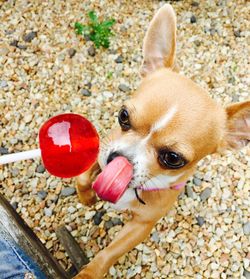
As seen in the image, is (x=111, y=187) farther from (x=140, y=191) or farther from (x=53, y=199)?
(x=53, y=199)

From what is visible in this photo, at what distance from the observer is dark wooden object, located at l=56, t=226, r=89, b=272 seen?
2.67 meters

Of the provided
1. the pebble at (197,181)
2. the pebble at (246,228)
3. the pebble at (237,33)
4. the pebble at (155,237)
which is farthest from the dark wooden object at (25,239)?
the pebble at (237,33)

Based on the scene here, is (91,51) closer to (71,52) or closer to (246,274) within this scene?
(71,52)

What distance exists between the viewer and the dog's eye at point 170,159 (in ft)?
6.97

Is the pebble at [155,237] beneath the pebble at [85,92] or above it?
beneath

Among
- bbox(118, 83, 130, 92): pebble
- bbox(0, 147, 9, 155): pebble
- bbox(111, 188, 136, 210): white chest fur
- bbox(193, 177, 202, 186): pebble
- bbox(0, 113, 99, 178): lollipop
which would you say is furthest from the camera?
bbox(118, 83, 130, 92): pebble

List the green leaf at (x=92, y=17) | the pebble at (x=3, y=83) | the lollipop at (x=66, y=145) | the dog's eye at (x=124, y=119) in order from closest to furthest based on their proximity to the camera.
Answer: the lollipop at (x=66, y=145) < the dog's eye at (x=124, y=119) < the pebble at (x=3, y=83) < the green leaf at (x=92, y=17)

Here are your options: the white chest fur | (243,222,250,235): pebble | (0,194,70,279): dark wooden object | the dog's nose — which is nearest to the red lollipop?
the dog's nose

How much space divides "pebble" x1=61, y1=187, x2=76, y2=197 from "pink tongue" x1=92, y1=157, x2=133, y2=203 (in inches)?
34.1

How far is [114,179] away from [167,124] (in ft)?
1.07

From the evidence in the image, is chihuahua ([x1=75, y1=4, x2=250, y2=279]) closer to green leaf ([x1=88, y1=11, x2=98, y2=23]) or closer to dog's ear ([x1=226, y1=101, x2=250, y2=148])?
dog's ear ([x1=226, y1=101, x2=250, y2=148])

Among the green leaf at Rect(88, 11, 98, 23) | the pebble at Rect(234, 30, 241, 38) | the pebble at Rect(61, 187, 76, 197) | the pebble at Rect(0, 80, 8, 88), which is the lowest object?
the pebble at Rect(234, 30, 241, 38)

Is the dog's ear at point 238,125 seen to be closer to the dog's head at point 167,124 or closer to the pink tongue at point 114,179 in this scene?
the dog's head at point 167,124

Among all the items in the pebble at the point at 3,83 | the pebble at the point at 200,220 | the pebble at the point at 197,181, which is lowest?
the pebble at the point at 200,220
